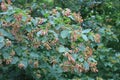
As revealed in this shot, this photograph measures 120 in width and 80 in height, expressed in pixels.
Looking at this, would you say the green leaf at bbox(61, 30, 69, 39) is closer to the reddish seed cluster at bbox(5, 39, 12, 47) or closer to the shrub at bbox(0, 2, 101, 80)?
the shrub at bbox(0, 2, 101, 80)

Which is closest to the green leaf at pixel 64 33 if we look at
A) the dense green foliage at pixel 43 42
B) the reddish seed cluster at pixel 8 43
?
the dense green foliage at pixel 43 42

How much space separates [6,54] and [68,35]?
0.49 metres

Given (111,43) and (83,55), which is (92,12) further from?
(83,55)

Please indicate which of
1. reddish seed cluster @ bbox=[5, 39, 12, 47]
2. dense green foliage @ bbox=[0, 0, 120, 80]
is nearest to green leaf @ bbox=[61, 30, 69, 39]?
dense green foliage @ bbox=[0, 0, 120, 80]

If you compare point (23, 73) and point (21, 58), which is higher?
point (21, 58)

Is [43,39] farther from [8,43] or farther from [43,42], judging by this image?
[8,43]

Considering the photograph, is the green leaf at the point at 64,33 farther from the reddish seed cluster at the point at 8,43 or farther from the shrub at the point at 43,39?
the reddish seed cluster at the point at 8,43

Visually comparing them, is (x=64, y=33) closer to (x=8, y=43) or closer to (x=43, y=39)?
(x=43, y=39)

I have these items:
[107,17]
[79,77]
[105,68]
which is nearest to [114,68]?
[105,68]

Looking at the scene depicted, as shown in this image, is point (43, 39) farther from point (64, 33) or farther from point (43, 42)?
point (64, 33)

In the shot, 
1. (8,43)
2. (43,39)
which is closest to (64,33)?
(43,39)

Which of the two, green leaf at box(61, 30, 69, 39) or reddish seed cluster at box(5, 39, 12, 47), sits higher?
green leaf at box(61, 30, 69, 39)

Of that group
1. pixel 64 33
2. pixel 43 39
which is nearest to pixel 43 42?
pixel 43 39

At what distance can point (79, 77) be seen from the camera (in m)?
3.29
